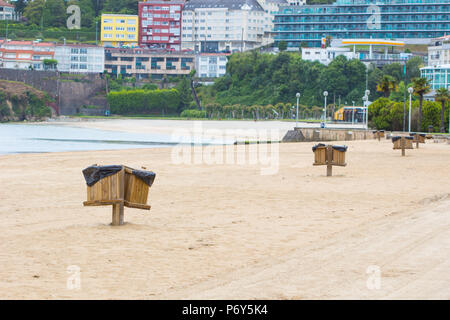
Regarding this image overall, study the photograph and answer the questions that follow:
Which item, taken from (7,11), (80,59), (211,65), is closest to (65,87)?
(80,59)

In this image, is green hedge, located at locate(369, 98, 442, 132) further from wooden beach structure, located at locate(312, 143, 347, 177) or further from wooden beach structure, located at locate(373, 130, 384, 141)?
wooden beach structure, located at locate(312, 143, 347, 177)

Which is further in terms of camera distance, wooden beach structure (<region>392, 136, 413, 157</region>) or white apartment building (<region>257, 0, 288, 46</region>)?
white apartment building (<region>257, 0, 288, 46</region>)

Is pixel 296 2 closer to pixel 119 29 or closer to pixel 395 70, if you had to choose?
pixel 119 29

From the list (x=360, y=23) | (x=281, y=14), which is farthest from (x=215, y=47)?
(x=360, y=23)

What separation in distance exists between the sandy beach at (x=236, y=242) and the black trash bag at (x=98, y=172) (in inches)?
30.4

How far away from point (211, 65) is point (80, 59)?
2754 cm

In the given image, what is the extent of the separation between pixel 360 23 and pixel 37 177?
14300 centimetres

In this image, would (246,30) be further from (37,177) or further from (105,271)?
(105,271)

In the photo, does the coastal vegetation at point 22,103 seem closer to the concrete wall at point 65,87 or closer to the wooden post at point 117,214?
the concrete wall at point 65,87

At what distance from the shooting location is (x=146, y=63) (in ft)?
536

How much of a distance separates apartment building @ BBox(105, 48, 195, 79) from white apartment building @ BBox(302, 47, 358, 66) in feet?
88.9

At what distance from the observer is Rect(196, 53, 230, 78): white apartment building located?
161m

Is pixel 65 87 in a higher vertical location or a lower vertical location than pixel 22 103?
higher

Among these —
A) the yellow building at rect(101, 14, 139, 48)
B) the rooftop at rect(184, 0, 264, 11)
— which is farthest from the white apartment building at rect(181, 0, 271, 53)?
the yellow building at rect(101, 14, 139, 48)
